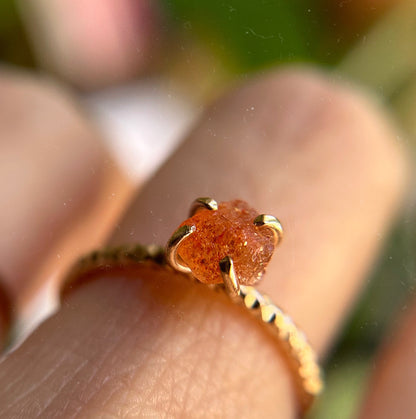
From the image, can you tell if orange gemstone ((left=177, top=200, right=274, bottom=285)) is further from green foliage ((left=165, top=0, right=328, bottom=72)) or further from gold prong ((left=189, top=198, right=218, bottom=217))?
green foliage ((left=165, top=0, right=328, bottom=72))

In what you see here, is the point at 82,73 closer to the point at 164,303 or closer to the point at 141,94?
the point at 141,94

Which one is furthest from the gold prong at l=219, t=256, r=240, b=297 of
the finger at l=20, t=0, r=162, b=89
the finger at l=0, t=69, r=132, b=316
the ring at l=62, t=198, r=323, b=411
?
the finger at l=20, t=0, r=162, b=89

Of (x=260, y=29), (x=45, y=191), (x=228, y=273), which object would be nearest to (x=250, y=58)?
(x=260, y=29)

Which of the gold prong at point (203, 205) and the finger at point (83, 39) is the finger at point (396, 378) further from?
the finger at point (83, 39)

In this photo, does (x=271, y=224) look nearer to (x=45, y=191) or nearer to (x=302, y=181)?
(x=302, y=181)

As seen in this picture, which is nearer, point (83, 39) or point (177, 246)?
point (177, 246)

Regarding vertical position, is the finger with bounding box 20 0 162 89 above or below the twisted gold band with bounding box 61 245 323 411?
below

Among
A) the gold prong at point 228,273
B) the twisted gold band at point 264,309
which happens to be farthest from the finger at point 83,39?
the gold prong at point 228,273

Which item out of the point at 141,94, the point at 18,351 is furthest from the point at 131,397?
the point at 141,94
